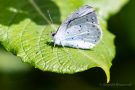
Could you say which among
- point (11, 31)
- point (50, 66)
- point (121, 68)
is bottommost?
point (121, 68)

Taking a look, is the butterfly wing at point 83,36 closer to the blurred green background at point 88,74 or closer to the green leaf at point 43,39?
the green leaf at point 43,39

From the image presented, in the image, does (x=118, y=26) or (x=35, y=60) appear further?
(x=118, y=26)

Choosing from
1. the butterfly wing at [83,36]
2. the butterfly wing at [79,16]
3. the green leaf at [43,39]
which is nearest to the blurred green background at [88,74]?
the green leaf at [43,39]

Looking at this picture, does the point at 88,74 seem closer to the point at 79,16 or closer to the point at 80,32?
the point at 80,32

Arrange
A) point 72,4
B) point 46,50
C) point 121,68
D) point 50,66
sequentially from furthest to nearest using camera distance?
point 121,68
point 72,4
point 46,50
point 50,66

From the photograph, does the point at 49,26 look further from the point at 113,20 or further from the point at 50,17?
the point at 113,20

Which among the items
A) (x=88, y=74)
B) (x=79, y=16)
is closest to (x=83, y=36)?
(x=79, y=16)

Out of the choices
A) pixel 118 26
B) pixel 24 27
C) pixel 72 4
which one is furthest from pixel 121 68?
pixel 24 27
